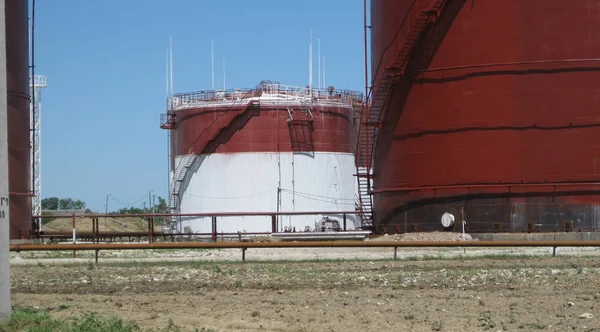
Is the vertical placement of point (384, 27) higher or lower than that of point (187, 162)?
higher

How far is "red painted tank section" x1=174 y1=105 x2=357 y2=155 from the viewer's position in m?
55.3

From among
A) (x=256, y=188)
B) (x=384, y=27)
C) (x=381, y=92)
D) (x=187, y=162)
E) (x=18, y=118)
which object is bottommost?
(x=256, y=188)

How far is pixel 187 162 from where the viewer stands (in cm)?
5700

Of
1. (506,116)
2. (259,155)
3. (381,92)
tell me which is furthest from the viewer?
(259,155)

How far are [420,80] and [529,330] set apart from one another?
2302 cm

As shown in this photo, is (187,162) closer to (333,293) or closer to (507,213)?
(507,213)

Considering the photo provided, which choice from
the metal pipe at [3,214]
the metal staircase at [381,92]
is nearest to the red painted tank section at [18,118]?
the metal staircase at [381,92]

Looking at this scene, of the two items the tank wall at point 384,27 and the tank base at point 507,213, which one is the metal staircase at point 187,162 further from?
the tank base at point 507,213

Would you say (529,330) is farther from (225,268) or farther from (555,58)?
(555,58)

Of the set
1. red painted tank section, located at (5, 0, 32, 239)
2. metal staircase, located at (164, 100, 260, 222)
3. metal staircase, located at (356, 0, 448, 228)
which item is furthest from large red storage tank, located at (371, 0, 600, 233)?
metal staircase, located at (164, 100, 260, 222)

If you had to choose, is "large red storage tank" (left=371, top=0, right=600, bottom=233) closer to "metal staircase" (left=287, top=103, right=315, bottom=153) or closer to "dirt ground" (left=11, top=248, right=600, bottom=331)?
"dirt ground" (left=11, top=248, right=600, bottom=331)

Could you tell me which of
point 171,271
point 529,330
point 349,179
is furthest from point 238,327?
point 349,179

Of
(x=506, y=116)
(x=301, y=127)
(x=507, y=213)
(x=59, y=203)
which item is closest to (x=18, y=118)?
(x=506, y=116)

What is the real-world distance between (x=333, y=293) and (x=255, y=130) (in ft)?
131
